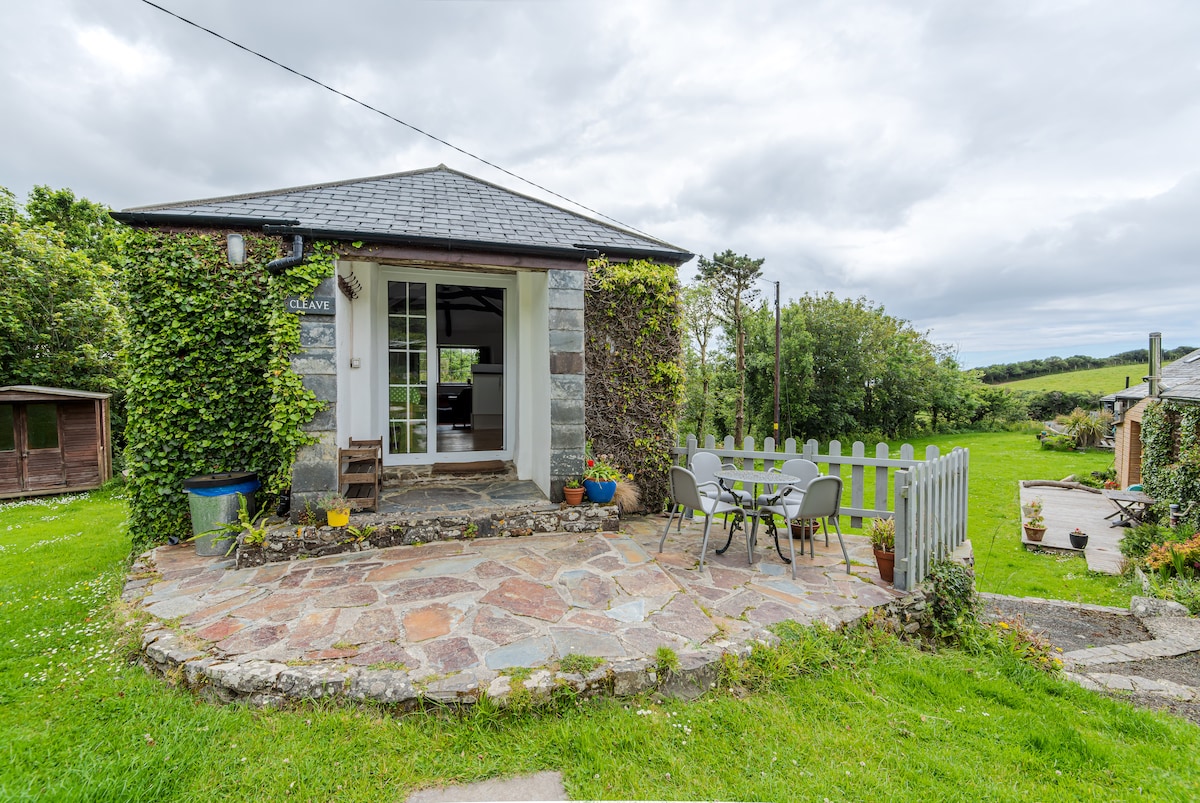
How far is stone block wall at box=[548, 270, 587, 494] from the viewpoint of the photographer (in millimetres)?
5488

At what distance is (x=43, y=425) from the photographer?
9.79 m

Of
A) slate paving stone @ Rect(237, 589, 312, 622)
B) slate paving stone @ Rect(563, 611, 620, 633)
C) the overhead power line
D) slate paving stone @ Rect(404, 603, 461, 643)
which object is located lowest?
slate paving stone @ Rect(563, 611, 620, 633)

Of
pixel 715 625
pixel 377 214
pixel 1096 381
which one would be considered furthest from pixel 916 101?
pixel 1096 381

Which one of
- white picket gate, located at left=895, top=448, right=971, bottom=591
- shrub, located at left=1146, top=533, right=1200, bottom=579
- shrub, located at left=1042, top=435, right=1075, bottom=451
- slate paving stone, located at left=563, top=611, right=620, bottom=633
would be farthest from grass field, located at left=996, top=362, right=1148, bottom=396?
slate paving stone, located at left=563, top=611, right=620, bottom=633

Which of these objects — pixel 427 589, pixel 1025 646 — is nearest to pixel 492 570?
pixel 427 589

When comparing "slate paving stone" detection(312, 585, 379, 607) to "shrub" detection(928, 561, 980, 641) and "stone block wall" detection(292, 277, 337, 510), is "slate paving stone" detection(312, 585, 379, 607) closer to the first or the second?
"stone block wall" detection(292, 277, 337, 510)

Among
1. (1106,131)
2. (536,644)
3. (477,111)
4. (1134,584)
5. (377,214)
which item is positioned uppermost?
(477,111)

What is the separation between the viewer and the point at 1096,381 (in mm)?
28078

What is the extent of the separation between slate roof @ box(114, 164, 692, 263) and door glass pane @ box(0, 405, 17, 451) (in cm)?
863

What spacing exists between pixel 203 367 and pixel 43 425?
8860 millimetres

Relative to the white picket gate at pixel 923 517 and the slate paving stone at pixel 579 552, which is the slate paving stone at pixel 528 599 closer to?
the slate paving stone at pixel 579 552

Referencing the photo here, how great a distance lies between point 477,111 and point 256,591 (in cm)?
806

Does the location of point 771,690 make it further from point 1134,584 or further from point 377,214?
point 1134,584

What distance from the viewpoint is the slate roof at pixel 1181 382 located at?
7.67 metres
